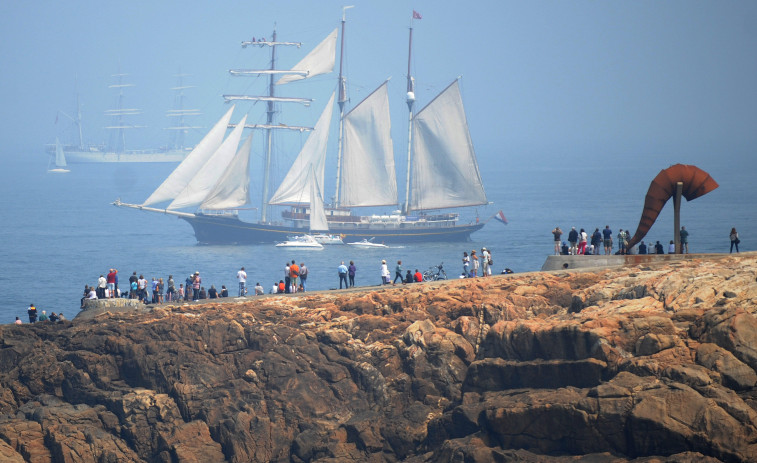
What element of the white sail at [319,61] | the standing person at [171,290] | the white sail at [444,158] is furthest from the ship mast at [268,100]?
the standing person at [171,290]

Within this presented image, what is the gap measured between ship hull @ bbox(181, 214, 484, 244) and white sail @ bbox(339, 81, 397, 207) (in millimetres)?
4896

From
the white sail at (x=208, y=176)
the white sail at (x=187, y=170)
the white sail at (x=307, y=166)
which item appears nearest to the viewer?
the white sail at (x=208, y=176)

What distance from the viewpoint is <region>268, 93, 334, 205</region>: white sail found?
86.8 m

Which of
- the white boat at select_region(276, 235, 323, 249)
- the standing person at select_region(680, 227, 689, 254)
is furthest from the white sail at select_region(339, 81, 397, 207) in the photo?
the standing person at select_region(680, 227, 689, 254)

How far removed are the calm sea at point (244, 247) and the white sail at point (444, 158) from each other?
174 inches

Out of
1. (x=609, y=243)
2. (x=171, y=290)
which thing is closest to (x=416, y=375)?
(x=609, y=243)

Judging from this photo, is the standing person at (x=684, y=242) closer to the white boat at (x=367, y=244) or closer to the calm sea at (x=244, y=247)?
the calm sea at (x=244, y=247)

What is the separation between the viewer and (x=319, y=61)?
92875mm

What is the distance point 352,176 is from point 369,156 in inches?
97.6

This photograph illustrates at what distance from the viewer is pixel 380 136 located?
84.0 metres

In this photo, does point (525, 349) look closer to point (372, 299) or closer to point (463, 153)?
point (372, 299)

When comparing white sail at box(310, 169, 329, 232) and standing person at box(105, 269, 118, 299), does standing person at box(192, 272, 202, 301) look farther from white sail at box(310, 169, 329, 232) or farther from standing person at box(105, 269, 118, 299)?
white sail at box(310, 169, 329, 232)

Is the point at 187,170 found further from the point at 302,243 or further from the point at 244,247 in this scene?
the point at 302,243

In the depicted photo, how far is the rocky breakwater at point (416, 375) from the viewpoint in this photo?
22734mm
